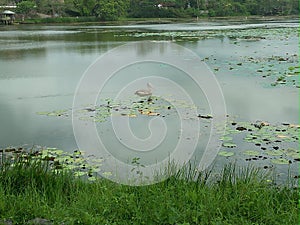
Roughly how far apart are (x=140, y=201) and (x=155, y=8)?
50304mm

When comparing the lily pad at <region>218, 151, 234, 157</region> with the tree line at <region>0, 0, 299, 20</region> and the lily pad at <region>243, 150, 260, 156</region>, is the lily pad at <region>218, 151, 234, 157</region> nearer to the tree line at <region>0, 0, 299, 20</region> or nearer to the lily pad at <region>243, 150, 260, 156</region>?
the lily pad at <region>243, 150, 260, 156</region>

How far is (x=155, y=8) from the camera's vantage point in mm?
51438

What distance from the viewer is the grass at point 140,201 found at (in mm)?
2805

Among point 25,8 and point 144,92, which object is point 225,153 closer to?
point 144,92

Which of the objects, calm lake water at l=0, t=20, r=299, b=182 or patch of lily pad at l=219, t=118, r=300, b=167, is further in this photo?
calm lake water at l=0, t=20, r=299, b=182

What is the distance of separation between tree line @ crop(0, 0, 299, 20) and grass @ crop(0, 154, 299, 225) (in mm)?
44766

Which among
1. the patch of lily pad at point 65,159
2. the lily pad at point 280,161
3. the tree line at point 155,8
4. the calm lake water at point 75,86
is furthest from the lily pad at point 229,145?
the tree line at point 155,8

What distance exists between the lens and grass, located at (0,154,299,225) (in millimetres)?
2805

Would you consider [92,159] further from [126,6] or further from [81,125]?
[126,6]

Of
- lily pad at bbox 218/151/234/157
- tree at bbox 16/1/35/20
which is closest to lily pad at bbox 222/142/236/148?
A: lily pad at bbox 218/151/234/157

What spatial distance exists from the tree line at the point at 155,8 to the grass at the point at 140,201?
44766mm

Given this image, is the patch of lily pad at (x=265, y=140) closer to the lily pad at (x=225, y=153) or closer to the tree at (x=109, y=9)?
the lily pad at (x=225, y=153)

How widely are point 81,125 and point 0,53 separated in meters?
10.3

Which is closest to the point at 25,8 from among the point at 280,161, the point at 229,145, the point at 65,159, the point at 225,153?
the point at 65,159
